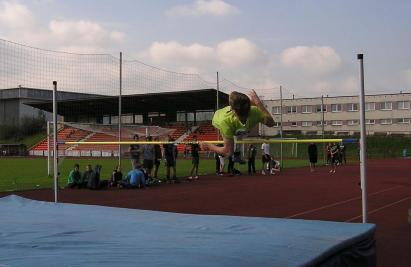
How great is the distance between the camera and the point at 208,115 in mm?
34281

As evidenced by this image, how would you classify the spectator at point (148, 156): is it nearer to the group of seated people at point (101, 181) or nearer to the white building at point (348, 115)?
the group of seated people at point (101, 181)

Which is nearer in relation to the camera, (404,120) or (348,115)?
(404,120)

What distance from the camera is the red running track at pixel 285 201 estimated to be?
686cm

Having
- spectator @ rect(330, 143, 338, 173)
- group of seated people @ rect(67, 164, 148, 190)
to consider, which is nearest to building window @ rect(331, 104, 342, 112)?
spectator @ rect(330, 143, 338, 173)

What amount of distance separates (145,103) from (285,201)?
92.6 ft

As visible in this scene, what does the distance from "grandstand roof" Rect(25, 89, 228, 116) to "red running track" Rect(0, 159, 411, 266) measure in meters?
14.8

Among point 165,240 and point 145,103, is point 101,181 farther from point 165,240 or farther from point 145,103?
point 145,103

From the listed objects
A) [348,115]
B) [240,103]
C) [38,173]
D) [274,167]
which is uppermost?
[348,115]

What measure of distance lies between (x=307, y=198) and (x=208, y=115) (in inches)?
924

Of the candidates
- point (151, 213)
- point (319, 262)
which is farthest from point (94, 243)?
point (151, 213)

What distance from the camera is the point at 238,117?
6.25 m

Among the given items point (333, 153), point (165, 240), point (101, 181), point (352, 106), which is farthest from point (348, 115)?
point (165, 240)

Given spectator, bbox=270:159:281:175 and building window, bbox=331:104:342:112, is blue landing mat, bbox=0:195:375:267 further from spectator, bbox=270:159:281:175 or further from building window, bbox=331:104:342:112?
building window, bbox=331:104:342:112

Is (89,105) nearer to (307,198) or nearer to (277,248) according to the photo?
(307,198)
